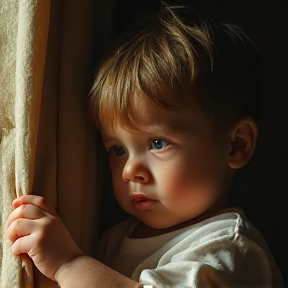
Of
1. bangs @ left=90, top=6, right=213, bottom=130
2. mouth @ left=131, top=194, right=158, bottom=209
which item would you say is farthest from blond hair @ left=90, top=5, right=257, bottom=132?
mouth @ left=131, top=194, right=158, bottom=209

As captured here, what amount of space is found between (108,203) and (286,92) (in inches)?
16.5

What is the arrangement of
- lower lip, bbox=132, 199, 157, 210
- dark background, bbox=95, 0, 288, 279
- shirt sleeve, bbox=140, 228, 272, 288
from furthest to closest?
dark background, bbox=95, 0, 288, 279 < lower lip, bbox=132, 199, 157, 210 < shirt sleeve, bbox=140, 228, 272, 288

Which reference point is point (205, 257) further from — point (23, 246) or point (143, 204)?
point (23, 246)

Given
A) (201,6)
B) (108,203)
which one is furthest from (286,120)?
(108,203)

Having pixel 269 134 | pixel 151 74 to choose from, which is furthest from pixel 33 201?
pixel 269 134

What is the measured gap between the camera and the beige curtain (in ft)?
2.56

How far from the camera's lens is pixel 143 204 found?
0.89 meters

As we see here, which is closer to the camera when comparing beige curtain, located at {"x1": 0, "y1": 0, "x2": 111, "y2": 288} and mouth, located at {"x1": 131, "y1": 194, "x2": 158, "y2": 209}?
beige curtain, located at {"x1": 0, "y1": 0, "x2": 111, "y2": 288}

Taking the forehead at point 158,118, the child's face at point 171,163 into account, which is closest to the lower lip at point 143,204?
the child's face at point 171,163

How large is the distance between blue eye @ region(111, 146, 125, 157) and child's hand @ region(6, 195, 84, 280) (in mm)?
174

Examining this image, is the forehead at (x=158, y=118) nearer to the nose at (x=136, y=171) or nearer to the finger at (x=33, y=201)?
the nose at (x=136, y=171)

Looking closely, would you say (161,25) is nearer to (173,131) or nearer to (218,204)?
(173,131)

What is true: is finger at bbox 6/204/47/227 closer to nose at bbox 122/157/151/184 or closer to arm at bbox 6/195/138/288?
arm at bbox 6/195/138/288

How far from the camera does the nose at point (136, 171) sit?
86cm
